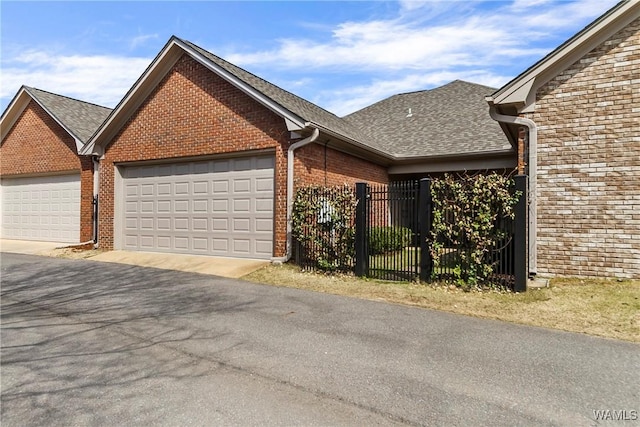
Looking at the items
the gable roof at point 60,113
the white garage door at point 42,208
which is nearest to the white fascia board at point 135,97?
the gable roof at point 60,113

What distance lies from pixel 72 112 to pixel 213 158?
30.7ft

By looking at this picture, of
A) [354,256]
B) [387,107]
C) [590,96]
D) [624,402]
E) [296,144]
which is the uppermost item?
[387,107]

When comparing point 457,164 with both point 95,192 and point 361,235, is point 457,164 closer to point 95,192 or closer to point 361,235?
point 361,235

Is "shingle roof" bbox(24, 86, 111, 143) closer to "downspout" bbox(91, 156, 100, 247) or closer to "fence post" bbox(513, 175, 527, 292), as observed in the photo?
"downspout" bbox(91, 156, 100, 247)

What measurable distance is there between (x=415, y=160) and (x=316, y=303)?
9.54 meters

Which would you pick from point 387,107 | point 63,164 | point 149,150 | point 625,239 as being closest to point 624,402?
point 625,239

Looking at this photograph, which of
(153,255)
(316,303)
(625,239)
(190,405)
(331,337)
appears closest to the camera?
(190,405)

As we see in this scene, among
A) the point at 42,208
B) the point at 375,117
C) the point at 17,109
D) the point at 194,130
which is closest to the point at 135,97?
the point at 194,130

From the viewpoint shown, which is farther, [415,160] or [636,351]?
[415,160]

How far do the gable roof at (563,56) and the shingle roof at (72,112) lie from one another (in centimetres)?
1401

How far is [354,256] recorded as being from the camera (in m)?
8.88

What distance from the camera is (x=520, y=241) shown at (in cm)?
718

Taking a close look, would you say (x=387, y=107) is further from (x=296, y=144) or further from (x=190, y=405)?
(x=190, y=405)

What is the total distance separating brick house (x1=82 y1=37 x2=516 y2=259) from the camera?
10.1 meters
